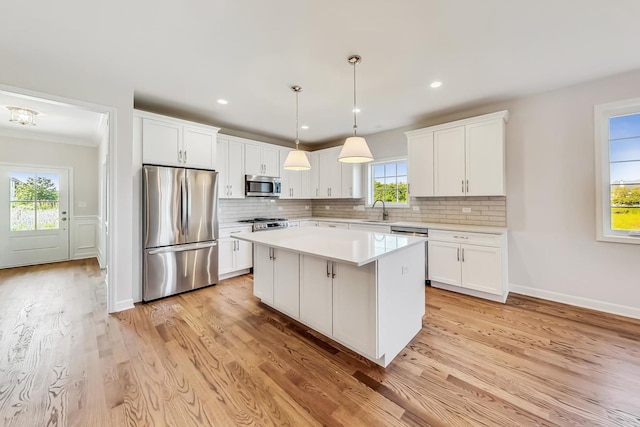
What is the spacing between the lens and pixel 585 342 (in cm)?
221

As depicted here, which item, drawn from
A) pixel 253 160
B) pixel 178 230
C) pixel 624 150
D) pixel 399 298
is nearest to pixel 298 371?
pixel 399 298

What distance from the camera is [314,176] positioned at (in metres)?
5.58

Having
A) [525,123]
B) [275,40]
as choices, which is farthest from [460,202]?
[275,40]

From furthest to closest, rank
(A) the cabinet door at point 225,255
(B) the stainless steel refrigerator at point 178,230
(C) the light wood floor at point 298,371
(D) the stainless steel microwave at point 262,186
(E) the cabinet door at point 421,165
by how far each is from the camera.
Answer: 1. (D) the stainless steel microwave at point 262,186
2. (A) the cabinet door at point 225,255
3. (E) the cabinet door at point 421,165
4. (B) the stainless steel refrigerator at point 178,230
5. (C) the light wood floor at point 298,371

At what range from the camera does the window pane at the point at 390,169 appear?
15.6 feet

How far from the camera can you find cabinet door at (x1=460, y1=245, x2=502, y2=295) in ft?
10.0

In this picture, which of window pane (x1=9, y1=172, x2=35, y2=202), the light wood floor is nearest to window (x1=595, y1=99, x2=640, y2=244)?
the light wood floor

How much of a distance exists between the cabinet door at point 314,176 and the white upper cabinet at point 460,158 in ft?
6.82

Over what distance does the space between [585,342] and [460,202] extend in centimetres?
211

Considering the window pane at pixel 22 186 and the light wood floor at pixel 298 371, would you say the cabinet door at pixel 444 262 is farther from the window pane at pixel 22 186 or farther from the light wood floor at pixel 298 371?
the window pane at pixel 22 186

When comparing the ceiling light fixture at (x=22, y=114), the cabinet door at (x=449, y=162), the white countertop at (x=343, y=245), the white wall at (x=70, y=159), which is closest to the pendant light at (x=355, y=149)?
the white countertop at (x=343, y=245)

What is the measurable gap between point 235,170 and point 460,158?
362cm

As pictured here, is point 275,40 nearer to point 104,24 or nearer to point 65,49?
point 104,24

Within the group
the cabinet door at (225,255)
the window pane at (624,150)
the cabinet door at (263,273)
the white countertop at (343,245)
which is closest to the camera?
the white countertop at (343,245)
